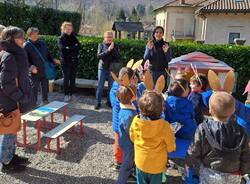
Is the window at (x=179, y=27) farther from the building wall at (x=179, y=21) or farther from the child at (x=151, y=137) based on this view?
the child at (x=151, y=137)

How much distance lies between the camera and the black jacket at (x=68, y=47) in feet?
23.4

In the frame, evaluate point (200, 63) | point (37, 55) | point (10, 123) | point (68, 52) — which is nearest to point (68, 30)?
point (68, 52)

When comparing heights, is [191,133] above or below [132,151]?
above

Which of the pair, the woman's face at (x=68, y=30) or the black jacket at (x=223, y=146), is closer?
the black jacket at (x=223, y=146)

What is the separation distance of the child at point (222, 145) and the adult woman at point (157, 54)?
3675 mm

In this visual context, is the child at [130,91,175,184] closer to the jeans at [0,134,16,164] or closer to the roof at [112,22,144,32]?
the jeans at [0,134,16,164]

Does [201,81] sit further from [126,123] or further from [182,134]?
[126,123]

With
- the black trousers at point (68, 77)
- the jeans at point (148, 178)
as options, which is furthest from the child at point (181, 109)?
the black trousers at point (68, 77)

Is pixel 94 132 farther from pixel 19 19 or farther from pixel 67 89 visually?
pixel 19 19

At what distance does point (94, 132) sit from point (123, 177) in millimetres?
2184

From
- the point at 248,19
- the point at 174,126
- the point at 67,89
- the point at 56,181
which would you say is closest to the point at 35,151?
the point at 56,181

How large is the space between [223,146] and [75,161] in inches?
95.3

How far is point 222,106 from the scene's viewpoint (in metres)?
2.67

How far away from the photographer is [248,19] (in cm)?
2003
